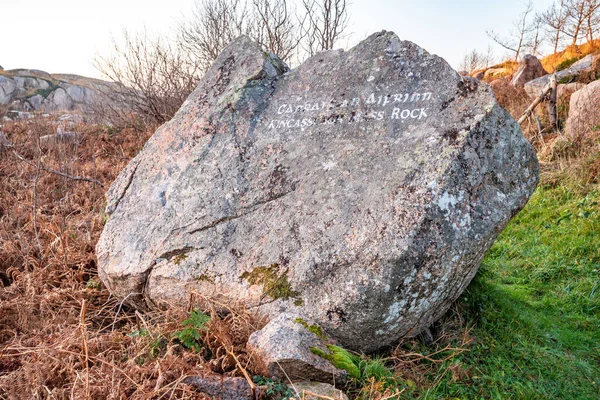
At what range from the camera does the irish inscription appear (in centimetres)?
338

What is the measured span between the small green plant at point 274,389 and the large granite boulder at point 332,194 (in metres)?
0.54

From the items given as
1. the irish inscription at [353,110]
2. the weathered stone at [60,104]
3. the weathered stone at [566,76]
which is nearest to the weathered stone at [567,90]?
the weathered stone at [566,76]

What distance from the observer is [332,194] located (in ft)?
10.5

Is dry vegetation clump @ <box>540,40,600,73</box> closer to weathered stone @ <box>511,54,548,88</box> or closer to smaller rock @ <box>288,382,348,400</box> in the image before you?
weathered stone @ <box>511,54,548,88</box>

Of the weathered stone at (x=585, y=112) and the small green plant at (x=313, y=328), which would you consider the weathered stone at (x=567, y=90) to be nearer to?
the weathered stone at (x=585, y=112)

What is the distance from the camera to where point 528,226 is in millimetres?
6613

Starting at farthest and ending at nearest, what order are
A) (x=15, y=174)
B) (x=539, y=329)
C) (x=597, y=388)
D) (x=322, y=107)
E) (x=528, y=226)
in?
1. (x=15, y=174)
2. (x=528, y=226)
3. (x=539, y=329)
4. (x=322, y=107)
5. (x=597, y=388)

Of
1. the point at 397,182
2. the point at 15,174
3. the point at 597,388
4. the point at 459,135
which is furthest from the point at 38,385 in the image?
the point at 15,174

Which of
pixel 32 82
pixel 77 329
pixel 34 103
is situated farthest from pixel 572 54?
pixel 32 82

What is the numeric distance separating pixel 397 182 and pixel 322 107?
103cm

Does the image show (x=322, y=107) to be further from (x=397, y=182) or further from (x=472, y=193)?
(x=472, y=193)

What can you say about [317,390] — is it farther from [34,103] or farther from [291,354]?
[34,103]

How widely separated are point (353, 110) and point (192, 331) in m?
1.99

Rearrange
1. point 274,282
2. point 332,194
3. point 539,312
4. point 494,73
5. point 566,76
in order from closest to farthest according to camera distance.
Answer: point 274,282 → point 332,194 → point 539,312 → point 566,76 → point 494,73
